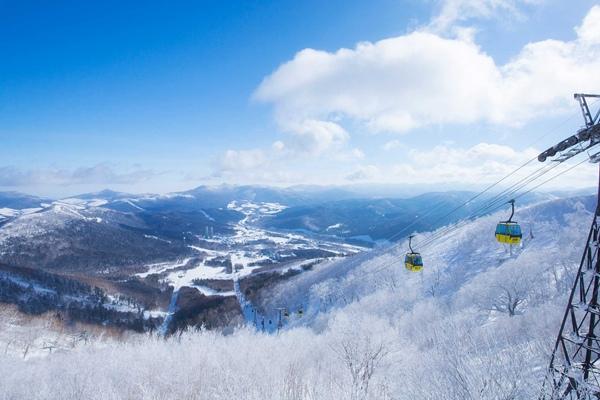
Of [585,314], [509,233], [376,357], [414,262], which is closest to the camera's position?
[585,314]

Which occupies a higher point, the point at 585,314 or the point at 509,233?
the point at 509,233

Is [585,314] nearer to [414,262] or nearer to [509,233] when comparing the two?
[509,233]

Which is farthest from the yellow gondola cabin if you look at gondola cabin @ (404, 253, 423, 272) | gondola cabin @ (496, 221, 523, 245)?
gondola cabin @ (404, 253, 423, 272)

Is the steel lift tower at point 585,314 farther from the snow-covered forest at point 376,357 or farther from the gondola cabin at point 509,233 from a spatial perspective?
the gondola cabin at point 509,233

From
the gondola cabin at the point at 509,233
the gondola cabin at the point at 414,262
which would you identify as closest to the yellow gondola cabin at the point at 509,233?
the gondola cabin at the point at 509,233

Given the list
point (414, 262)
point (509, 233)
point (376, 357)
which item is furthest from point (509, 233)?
point (376, 357)

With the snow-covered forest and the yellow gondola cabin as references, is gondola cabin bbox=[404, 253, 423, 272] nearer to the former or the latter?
the snow-covered forest

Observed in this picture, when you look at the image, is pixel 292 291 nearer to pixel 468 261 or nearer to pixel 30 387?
pixel 468 261
